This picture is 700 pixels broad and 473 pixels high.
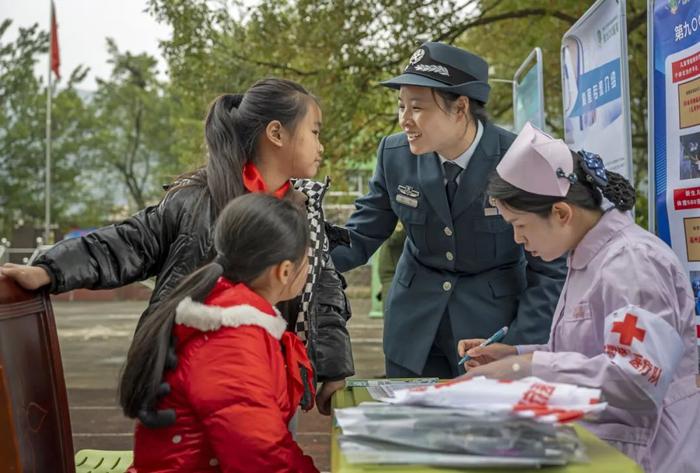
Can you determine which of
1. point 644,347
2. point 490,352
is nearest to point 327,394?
point 490,352

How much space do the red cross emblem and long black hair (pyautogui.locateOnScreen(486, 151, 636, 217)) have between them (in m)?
0.38

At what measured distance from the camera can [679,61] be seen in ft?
9.97

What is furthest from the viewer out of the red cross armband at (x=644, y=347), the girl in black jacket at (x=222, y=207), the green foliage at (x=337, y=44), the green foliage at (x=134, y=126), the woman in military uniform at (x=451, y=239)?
the green foliage at (x=134, y=126)

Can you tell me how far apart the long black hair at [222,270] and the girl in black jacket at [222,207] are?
15.1 inches

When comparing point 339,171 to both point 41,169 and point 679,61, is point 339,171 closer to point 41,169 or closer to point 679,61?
point 679,61

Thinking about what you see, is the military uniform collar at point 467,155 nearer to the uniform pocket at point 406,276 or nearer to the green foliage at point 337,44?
the uniform pocket at point 406,276

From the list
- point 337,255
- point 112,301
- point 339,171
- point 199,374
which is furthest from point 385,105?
point 112,301

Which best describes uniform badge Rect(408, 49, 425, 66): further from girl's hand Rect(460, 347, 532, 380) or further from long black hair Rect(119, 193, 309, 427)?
girl's hand Rect(460, 347, 532, 380)

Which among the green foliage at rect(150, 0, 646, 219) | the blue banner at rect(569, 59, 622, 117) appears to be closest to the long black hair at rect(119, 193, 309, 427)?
the blue banner at rect(569, 59, 622, 117)

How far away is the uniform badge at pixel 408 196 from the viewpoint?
3.23 metres

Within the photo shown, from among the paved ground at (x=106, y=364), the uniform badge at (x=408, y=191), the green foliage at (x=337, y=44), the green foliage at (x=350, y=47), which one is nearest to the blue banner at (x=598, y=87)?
the uniform badge at (x=408, y=191)

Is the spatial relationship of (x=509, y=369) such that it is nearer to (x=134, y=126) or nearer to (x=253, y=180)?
(x=253, y=180)

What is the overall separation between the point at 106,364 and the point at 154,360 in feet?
31.1

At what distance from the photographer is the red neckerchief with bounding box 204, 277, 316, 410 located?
2080 mm
